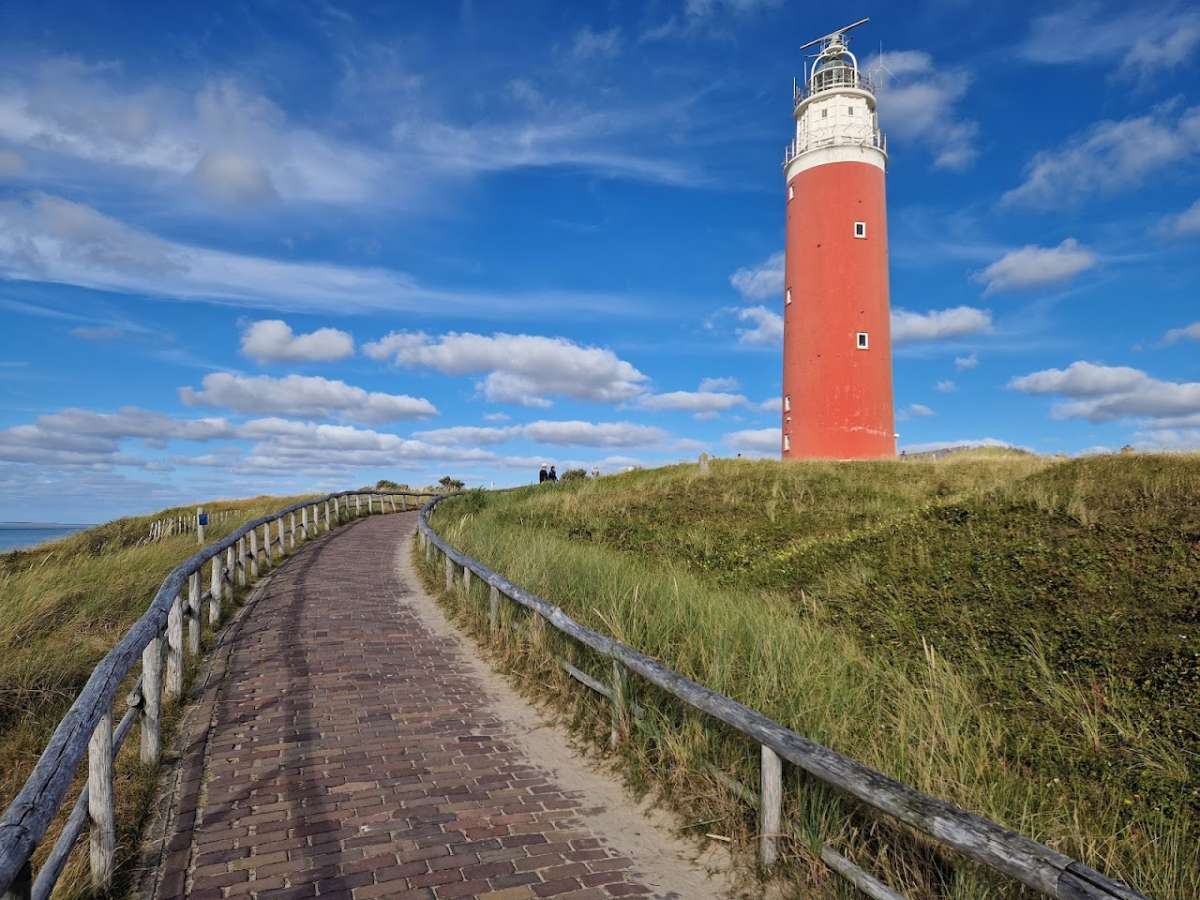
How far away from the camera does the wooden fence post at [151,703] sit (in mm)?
5988

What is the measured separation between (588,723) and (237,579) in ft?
30.1

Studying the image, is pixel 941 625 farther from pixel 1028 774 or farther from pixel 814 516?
pixel 814 516

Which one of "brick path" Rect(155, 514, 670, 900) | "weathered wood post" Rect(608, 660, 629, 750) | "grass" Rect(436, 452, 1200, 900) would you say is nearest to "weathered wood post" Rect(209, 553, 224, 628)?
"brick path" Rect(155, 514, 670, 900)

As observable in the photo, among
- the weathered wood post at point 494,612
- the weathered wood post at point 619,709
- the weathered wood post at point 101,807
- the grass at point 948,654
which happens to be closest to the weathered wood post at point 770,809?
the grass at point 948,654

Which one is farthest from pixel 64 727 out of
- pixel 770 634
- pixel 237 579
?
pixel 237 579

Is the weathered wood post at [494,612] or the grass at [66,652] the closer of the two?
the grass at [66,652]

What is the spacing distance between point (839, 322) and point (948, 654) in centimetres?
2287

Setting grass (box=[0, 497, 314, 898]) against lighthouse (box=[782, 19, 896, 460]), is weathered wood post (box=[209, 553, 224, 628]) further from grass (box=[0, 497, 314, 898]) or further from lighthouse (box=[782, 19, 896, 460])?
lighthouse (box=[782, 19, 896, 460])

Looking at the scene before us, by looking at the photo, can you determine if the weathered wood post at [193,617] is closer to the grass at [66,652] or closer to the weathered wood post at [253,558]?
the grass at [66,652]

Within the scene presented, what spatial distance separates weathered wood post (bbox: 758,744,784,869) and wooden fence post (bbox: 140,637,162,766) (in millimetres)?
4734

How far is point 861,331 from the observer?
29.3 m

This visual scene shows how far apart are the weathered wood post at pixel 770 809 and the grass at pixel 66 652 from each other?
385cm

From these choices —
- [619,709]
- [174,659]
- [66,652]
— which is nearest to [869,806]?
[619,709]

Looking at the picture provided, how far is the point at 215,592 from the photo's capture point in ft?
35.9
